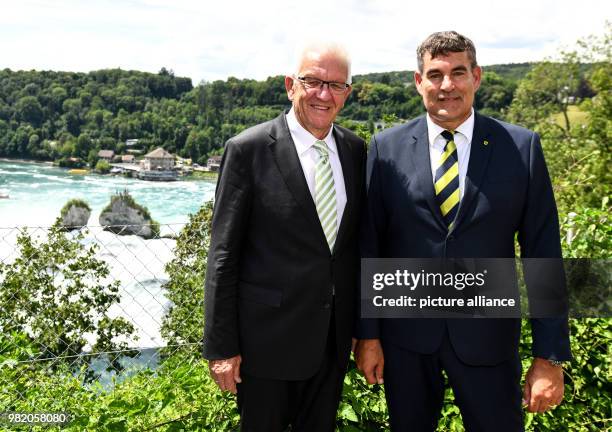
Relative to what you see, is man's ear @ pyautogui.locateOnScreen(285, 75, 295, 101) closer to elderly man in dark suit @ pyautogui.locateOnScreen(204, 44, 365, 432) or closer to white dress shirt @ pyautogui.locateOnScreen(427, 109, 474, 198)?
elderly man in dark suit @ pyautogui.locateOnScreen(204, 44, 365, 432)

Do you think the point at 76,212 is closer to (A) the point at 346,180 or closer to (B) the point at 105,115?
(B) the point at 105,115

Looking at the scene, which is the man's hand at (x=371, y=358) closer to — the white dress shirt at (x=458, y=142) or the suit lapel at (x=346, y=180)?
the suit lapel at (x=346, y=180)

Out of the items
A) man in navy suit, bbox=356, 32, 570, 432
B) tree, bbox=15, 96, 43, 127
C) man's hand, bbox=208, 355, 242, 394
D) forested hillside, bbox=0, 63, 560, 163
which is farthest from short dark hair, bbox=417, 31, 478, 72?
tree, bbox=15, 96, 43, 127

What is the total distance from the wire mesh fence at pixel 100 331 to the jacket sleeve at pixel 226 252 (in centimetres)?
87

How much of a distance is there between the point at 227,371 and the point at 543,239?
115 cm

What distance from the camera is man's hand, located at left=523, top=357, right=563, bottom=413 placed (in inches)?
77.7

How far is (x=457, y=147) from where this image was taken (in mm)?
1982

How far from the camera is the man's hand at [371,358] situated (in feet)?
6.67

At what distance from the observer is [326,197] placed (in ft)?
6.36

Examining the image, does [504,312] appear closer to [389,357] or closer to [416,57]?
[389,357]

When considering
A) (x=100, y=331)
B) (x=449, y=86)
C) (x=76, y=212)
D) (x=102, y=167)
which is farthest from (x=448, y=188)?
(x=102, y=167)

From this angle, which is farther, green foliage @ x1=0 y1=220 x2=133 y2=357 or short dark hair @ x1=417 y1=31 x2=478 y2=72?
green foliage @ x1=0 y1=220 x2=133 y2=357

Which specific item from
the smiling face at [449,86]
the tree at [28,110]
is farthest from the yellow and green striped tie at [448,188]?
the tree at [28,110]

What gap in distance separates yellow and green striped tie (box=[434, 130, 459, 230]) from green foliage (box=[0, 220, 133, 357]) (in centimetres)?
283
